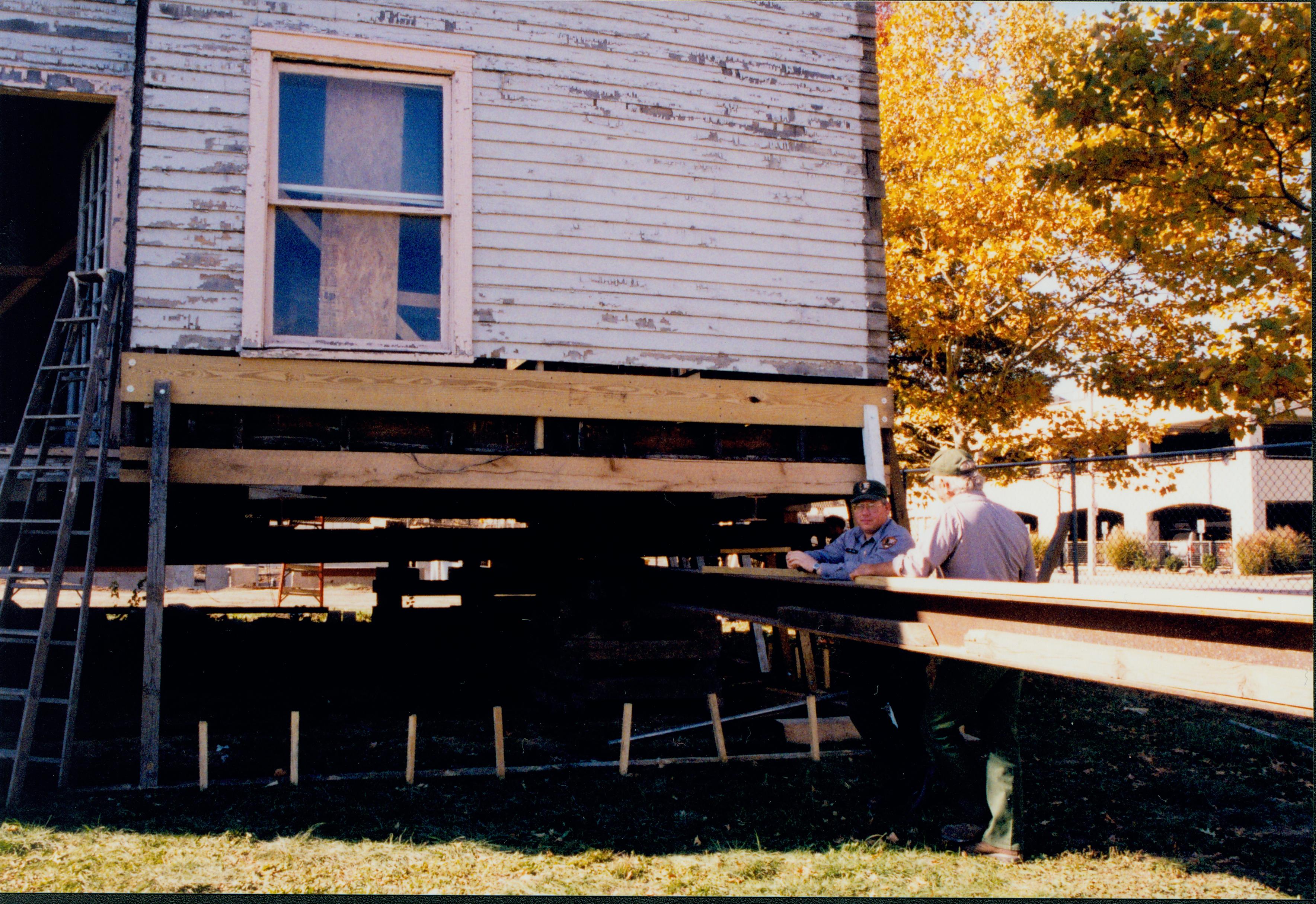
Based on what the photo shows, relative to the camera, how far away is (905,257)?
1454 cm

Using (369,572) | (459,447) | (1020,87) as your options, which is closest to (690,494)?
(459,447)

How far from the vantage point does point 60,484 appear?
22.8ft

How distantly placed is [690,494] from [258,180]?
409 centimetres

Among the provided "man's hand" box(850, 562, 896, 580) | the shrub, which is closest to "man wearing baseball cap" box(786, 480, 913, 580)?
"man's hand" box(850, 562, 896, 580)

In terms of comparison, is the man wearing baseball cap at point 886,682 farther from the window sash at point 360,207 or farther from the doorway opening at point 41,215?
the doorway opening at point 41,215

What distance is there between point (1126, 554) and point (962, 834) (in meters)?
25.0

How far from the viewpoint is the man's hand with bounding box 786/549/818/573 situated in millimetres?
6109

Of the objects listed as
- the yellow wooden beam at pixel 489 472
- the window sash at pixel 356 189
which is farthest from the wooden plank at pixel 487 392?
the window sash at pixel 356 189

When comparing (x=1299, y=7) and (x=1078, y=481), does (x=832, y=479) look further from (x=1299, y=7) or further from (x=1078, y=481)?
(x=1078, y=481)

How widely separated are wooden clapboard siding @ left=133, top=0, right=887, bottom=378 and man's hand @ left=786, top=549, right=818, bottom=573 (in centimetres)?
188

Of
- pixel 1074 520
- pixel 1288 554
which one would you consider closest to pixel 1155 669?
pixel 1074 520

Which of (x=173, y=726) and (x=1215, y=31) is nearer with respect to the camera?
(x=173, y=726)

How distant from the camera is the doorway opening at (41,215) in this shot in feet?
25.3

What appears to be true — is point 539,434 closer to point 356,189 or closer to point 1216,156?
point 356,189
